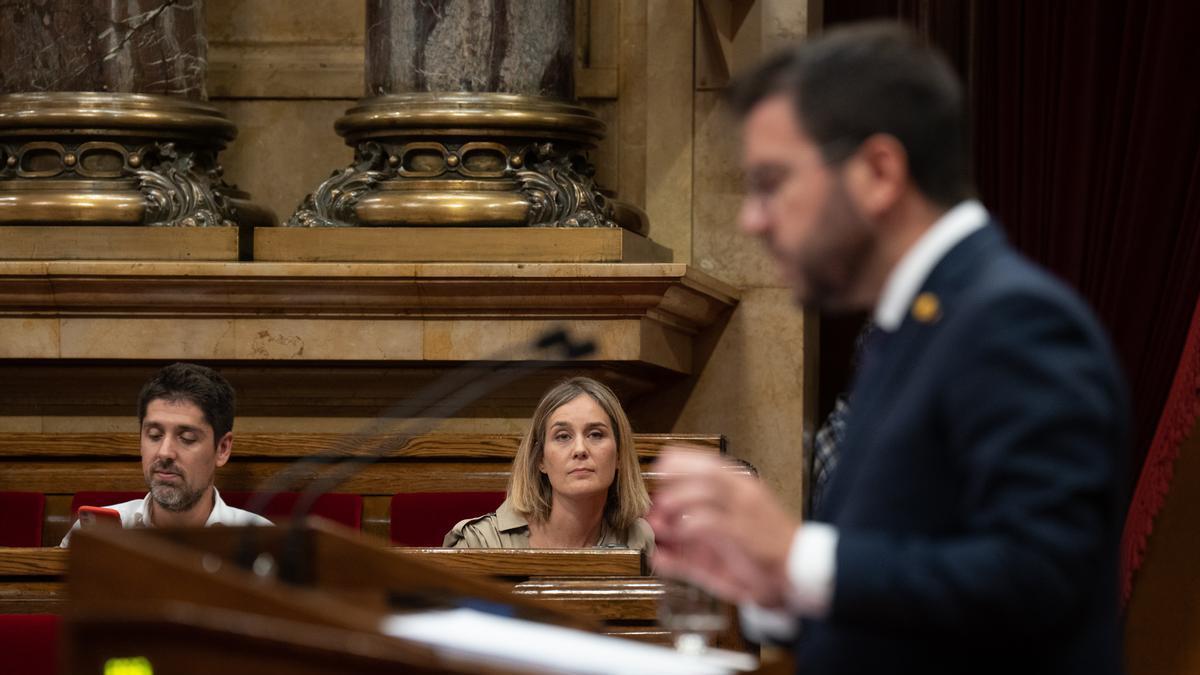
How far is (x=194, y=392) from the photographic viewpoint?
4.66 m

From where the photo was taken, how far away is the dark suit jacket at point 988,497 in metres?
1.50

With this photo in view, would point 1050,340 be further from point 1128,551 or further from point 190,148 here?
point 190,148

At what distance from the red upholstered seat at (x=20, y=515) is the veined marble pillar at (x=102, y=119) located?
990 mm

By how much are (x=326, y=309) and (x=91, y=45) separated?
Answer: 115 centimetres

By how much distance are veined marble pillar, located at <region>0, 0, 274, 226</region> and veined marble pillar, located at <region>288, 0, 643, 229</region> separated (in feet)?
1.37

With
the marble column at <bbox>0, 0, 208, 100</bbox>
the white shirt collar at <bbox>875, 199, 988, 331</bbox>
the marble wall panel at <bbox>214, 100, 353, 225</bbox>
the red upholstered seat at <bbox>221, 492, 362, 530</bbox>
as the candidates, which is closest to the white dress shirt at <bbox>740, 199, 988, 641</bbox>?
the white shirt collar at <bbox>875, 199, 988, 331</bbox>

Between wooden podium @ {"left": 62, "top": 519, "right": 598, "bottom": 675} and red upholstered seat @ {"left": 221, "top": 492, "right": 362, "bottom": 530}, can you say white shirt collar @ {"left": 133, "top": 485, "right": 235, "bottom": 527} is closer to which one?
red upholstered seat @ {"left": 221, "top": 492, "right": 362, "bottom": 530}

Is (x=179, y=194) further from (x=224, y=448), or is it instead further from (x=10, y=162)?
(x=224, y=448)

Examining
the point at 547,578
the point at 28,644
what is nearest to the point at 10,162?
the point at 28,644

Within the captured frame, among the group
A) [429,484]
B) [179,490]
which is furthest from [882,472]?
[429,484]

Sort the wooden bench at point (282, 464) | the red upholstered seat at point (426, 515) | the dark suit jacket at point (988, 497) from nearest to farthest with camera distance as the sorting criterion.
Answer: the dark suit jacket at point (988, 497)
the red upholstered seat at point (426, 515)
the wooden bench at point (282, 464)

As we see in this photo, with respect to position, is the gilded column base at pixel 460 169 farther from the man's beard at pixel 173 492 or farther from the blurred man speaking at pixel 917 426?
the blurred man speaking at pixel 917 426

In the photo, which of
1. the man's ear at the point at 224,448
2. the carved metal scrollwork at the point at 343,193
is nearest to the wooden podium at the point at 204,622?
the man's ear at the point at 224,448

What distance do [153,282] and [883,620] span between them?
4.27 meters
